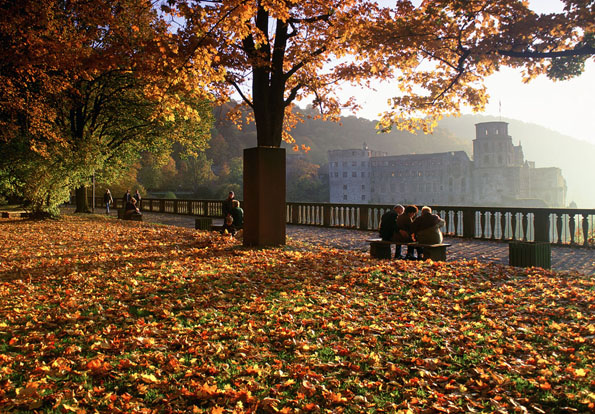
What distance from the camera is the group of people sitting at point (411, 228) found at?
34.9 feet

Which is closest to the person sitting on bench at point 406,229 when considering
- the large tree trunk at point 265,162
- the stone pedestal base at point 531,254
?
the stone pedestal base at point 531,254

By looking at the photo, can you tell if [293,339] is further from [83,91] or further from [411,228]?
[83,91]

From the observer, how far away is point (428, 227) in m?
10.6

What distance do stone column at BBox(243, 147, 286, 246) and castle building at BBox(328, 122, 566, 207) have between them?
93.4 meters

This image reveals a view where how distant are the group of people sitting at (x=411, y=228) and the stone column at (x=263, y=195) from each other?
9.74 feet

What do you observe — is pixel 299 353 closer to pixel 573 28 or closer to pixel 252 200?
pixel 252 200

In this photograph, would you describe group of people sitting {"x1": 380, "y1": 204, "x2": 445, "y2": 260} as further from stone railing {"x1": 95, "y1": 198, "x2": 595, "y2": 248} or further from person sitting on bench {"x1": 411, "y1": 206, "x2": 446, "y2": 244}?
stone railing {"x1": 95, "y1": 198, "x2": 595, "y2": 248}

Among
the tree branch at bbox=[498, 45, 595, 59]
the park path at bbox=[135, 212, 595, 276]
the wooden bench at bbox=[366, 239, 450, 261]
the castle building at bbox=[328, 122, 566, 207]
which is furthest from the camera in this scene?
the castle building at bbox=[328, 122, 566, 207]

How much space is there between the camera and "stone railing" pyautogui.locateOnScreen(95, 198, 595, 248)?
14672 mm

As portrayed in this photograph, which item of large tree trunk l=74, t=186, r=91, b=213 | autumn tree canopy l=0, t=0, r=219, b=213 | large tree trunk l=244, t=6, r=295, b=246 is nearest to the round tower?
autumn tree canopy l=0, t=0, r=219, b=213

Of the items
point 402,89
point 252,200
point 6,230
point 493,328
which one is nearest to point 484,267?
point 493,328

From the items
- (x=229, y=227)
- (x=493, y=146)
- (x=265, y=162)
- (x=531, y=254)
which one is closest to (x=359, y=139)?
(x=493, y=146)

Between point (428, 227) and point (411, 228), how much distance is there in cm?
52

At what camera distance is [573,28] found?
1337 cm
